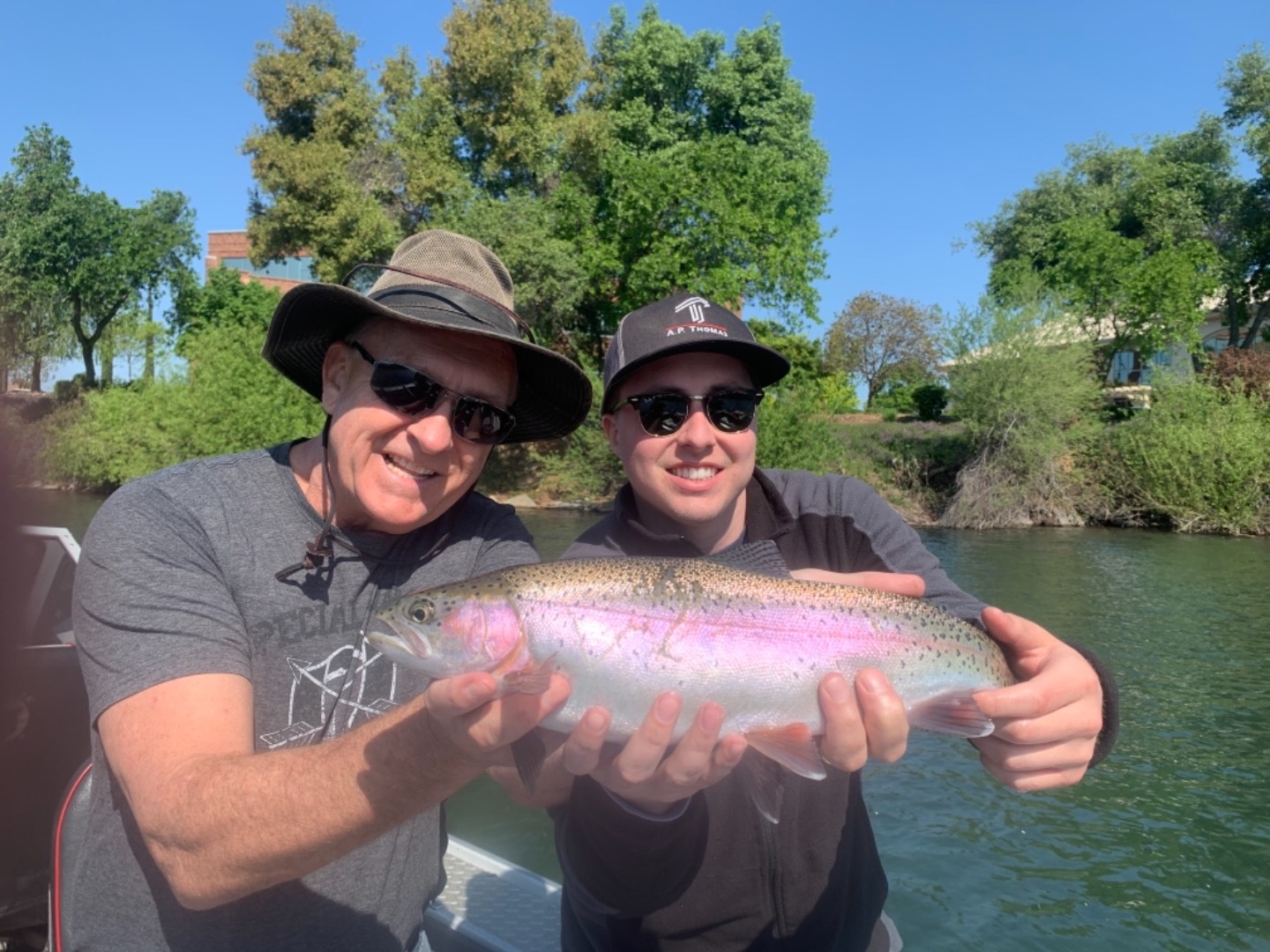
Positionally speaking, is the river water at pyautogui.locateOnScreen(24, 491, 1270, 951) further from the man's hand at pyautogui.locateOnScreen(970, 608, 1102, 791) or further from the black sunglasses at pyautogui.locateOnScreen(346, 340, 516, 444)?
the black sunglasses at pyautogui.locateOnScreen(346, 340, 516, 444)

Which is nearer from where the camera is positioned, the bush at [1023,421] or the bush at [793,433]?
the bush at [793,433]

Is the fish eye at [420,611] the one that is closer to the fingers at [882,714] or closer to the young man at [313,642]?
the young man at [313,642]

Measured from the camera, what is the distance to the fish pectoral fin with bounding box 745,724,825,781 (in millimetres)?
2412

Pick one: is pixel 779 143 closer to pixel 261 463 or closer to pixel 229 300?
pixel 229 300

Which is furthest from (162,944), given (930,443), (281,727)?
(930,443)

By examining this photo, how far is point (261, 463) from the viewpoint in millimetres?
2818

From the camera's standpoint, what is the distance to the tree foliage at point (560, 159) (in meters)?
33.9

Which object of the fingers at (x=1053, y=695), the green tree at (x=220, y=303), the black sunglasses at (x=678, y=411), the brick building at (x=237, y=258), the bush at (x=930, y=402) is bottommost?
the fingers at (x=1053, y=695)

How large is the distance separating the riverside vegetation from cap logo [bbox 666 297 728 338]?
1024 inches

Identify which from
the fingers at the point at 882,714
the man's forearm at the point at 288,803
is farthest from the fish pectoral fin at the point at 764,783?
the man's forearm at the point at 288,803

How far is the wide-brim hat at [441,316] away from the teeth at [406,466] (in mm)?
431

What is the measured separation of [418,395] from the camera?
8.99 ft

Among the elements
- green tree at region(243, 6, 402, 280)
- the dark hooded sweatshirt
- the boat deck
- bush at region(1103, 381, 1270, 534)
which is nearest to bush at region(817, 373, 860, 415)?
bush at region(1103, 381, 1270, 534)

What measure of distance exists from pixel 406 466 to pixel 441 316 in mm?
485
